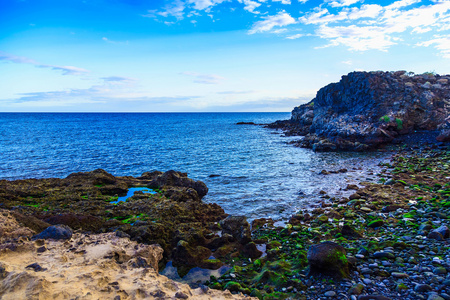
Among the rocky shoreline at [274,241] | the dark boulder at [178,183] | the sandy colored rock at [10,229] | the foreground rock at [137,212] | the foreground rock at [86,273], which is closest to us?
the foreground rock at [86,273]

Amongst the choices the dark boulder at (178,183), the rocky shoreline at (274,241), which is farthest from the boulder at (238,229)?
the dark boulder at (178,183)

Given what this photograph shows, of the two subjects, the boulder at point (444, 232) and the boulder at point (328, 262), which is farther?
the boulder at point (444, 232)

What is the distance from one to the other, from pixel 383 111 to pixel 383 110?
29 cm

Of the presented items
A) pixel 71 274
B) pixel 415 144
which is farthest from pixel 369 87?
pixel 71 274

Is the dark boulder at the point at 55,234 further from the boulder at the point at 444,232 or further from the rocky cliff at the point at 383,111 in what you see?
the rocky cliff at the point at 383,111

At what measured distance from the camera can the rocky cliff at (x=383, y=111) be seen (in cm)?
3972

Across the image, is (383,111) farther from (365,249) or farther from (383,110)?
(365,249)

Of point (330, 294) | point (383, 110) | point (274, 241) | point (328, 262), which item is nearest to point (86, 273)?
point (330, 294)

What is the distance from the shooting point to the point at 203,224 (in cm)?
1451

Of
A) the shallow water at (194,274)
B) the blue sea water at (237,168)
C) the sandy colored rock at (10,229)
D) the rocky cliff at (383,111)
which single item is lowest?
the shallow water at (194,274)

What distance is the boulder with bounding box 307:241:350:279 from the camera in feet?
26.2

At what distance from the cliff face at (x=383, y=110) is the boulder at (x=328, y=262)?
108 feet

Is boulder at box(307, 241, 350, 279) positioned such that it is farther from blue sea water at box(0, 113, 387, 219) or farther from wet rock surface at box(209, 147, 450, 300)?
blue sea water at box(0, 113, 387, 219)

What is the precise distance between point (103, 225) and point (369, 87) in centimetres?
4915
